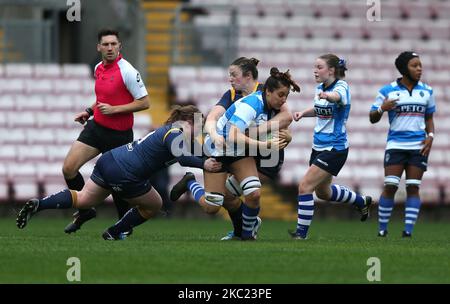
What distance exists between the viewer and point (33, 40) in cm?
2183

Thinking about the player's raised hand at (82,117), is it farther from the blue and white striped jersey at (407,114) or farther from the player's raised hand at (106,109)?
the blue and white striped jersey at (407,114)

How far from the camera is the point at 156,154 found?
11320mm

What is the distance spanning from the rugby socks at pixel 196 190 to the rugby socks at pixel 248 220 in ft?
1.46

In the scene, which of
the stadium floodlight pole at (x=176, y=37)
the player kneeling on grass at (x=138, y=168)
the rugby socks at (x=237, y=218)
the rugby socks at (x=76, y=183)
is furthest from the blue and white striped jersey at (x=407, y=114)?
the stadium floodlight pole at (x=176, y=37)

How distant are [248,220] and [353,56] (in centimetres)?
1229

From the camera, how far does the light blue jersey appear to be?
11.1 meters

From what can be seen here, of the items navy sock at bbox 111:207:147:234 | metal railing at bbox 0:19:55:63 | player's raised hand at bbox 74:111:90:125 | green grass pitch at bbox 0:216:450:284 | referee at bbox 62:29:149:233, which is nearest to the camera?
green grass pitch at bbox 0:216:450:284

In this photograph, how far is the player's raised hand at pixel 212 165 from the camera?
1138 centimetres

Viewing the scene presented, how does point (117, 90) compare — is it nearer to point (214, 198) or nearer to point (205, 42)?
point (214, 198)

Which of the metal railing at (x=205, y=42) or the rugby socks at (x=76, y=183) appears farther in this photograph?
the metal railing at (x=205, y=42)

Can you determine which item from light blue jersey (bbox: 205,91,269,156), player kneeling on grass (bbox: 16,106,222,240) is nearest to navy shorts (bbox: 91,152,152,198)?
player kneeling on grass (bbox: 16,106,222,240)

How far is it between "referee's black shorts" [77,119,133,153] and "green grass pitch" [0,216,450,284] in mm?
979

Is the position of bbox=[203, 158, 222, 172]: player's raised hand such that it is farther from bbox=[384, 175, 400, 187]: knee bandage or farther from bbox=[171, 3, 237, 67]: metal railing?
bbox=[171, 3, 237, 67]: metal railing
